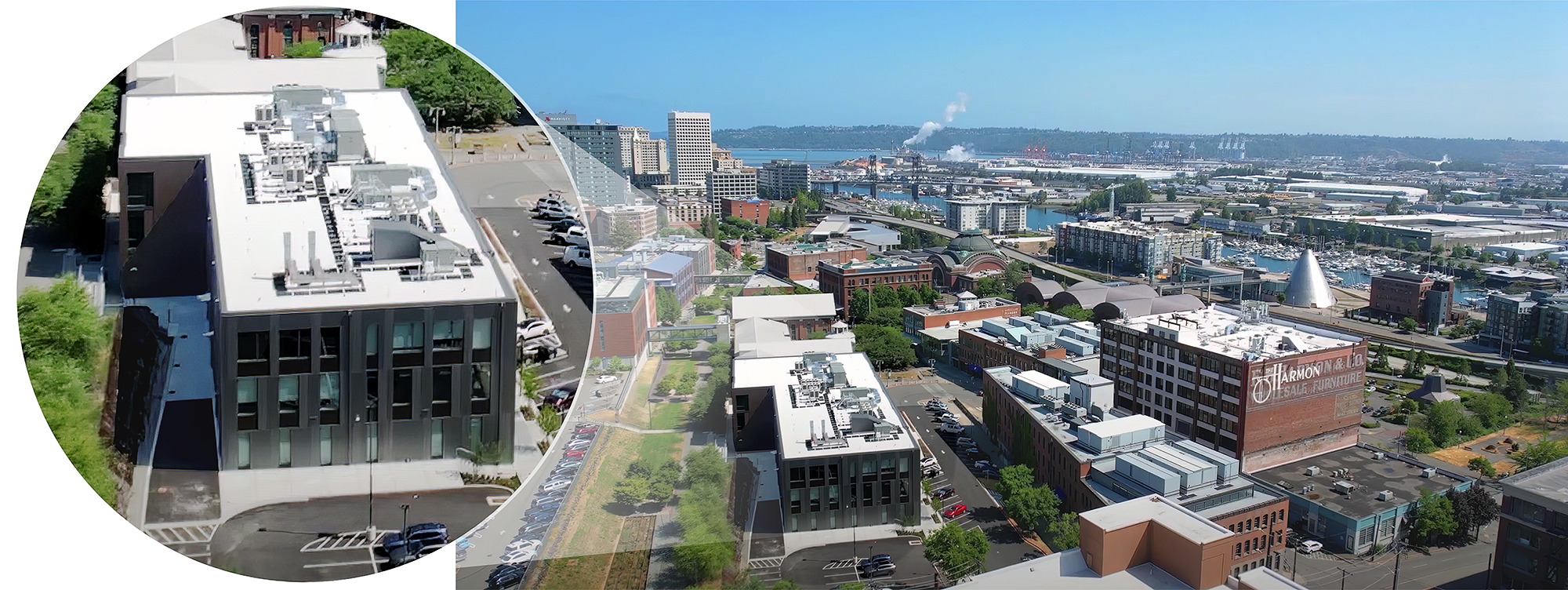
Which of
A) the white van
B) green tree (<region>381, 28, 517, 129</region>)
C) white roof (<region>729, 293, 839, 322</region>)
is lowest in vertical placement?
white roof (<region>729, 293, 839, 322</region>)

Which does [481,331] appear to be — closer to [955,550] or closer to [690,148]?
[955,550]

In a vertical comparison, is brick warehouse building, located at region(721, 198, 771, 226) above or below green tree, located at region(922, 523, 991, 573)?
above

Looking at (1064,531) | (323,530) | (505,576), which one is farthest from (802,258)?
(323,530)

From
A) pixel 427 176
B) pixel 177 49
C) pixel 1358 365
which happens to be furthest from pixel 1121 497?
pixel 177 49

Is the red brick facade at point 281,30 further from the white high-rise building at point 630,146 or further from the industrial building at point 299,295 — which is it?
the white high-rise building at point 630,146

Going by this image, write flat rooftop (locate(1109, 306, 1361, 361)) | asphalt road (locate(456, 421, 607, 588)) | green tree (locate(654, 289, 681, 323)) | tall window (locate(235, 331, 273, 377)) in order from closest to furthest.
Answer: tall window (locate(235, 331, 273, 377))
asphalt road (locate(456, 421, 607, 588))
green tree (locate(654, 289, 681, 323))
flat rooftop (locate(1109, 306, 1361, 361))

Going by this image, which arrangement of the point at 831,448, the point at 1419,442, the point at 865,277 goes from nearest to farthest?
the point at 831,448, the point at 1419,442, the point at 865,277

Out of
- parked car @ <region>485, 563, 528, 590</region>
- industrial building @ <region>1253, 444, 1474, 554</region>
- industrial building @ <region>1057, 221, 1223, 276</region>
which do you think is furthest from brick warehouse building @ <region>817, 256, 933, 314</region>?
parked car @ <region>485, 563, 528, 590</region>

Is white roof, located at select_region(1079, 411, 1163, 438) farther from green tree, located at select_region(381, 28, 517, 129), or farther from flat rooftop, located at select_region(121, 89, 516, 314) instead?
flat rooftop, located at select_region(121, 89, 516, 314)
